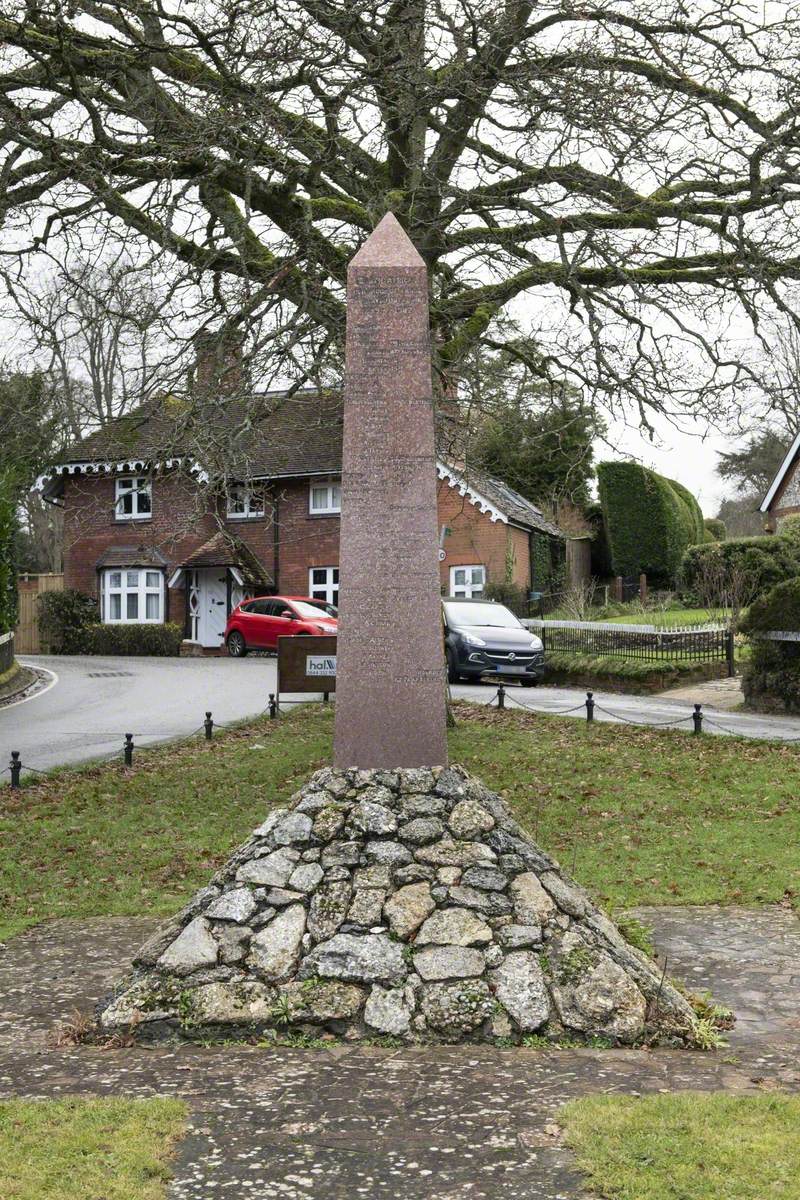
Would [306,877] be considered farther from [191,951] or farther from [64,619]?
[64,619]

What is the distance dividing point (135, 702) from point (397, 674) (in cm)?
1628

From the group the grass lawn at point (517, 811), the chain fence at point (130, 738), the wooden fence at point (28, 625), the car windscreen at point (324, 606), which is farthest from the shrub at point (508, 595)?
the grass lawn at point (517, 811)

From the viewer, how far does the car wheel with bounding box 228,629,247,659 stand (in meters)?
33.1

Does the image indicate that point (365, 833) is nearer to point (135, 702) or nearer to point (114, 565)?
point (135, 702)

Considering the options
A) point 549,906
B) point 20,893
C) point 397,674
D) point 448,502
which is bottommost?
point 20,893

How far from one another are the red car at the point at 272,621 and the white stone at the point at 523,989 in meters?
21.7

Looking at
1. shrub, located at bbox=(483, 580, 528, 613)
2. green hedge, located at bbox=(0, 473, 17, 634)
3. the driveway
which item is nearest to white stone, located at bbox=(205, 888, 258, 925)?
the driveway

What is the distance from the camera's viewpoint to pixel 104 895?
9.73 meters

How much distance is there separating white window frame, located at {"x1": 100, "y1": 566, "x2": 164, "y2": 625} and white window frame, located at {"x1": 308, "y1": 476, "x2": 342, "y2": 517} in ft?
17.8

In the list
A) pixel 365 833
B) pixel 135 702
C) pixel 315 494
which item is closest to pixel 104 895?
pixel 365 833

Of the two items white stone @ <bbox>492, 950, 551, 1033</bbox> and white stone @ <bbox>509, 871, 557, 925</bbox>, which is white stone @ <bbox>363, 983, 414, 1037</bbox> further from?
white stone @ <bbox>509, 871, 557, 925</bbox>

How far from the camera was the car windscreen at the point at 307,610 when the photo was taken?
97.6ft

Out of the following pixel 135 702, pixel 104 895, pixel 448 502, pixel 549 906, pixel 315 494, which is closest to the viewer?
pixel 549 906

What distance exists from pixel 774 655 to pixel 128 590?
987 inches
